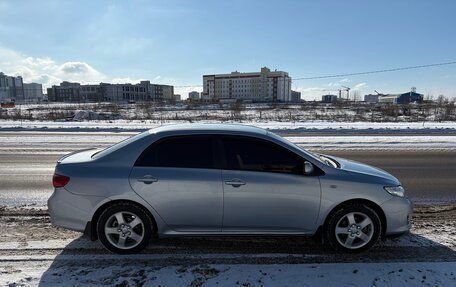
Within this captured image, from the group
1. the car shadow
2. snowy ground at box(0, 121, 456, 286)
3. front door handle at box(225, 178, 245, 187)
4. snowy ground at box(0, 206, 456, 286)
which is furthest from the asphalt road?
front door handle at box(225, 178, 245, 187)

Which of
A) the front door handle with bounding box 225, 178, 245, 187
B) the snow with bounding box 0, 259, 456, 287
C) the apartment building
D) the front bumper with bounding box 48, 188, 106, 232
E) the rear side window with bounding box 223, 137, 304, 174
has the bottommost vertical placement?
the snow with bounding box 0, 259, 456, 287

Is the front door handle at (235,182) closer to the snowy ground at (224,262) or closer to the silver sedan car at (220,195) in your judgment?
the silver sedan car at (220,195)

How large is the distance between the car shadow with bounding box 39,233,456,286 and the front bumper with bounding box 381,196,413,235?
0.29m

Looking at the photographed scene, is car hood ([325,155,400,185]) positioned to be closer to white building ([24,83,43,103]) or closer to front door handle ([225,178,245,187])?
front door handle ([225,178,245,187])

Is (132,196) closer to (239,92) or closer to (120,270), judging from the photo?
(120,270)

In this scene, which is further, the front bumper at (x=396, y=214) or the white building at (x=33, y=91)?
the white building at (x=33, y=91)

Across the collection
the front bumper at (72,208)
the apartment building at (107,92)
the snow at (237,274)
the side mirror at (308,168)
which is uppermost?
the apartment building at (107,92)

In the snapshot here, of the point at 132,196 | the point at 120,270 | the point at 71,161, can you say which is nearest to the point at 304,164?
the point at 132,196

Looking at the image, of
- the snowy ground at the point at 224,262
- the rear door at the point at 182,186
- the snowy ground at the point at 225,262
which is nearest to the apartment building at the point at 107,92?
the snowy ground at the point at 224,262

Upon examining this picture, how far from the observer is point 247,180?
144 inches

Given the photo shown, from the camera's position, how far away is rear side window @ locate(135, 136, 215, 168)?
3760mm

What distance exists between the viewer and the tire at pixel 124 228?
3.71m

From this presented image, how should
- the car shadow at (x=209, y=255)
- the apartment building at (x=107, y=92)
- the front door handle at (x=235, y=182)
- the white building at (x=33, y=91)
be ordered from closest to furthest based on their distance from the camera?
the car shadow at (x=209, y=255) → the front door handle at (x=235, y=182) → the apartment building at (x=107, y=92) → the white building at (x=33, y=91)

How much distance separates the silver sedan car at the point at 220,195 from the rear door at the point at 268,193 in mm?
12
